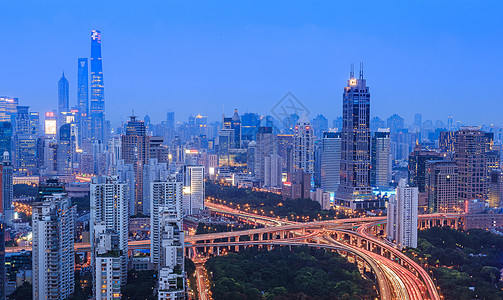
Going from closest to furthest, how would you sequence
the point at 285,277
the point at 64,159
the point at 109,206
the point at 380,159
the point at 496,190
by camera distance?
the point at 285,277 < the point at 109,206 < the point at 496,190 < the point at 380,159 < the point at 64,159

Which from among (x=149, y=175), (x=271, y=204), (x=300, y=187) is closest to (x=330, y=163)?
(x=300, y=187)

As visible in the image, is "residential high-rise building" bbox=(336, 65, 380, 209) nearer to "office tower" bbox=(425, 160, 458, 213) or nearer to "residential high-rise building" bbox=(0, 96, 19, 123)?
"office tower" bbox=(425, 160, 458, 213)

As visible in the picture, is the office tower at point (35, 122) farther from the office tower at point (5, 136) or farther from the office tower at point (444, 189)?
the office tower at point (444, 189)

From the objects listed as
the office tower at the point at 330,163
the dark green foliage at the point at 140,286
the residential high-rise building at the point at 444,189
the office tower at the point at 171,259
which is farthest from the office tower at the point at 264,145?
the dark green foliage at the point at 140,286

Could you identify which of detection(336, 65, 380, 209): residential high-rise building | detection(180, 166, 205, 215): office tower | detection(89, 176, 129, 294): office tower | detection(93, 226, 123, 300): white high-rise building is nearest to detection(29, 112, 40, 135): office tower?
detection(180, 166, 205, 215): office tower

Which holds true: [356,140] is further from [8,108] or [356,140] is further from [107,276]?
[8,108]

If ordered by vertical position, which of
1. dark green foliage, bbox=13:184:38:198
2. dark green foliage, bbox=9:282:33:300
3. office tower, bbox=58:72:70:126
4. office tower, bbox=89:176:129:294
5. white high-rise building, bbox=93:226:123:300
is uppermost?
office tower, bbox=58:72:70:126

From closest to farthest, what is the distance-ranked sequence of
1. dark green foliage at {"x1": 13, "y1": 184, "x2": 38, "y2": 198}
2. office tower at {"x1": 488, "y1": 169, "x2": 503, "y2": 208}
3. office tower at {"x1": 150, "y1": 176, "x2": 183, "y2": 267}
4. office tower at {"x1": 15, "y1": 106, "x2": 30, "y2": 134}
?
office tower at {"x1": 150, "y1": 176, "x2": 183, "y2": 267} → office tower at {"x1": 488, "y1": 169, "x2": 503, "y2": 208} → dark green foliage at {"x1": 13, "y1": 184, "x2": 38, "y2": 198} → office tower at {"x1": 15, "y1": 106, "x2": 30, "y2": 134}
